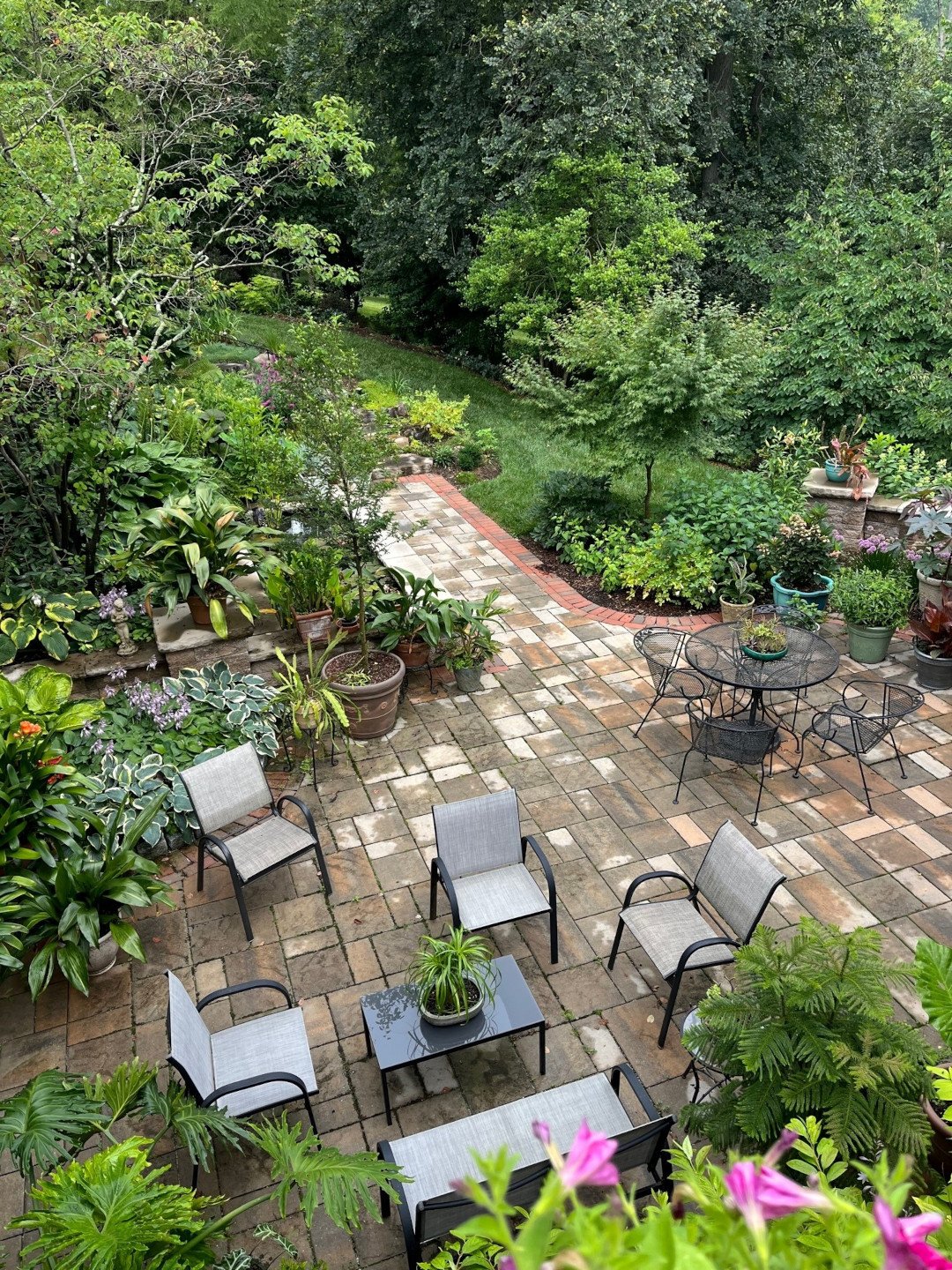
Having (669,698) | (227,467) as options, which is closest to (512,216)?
(227,467)

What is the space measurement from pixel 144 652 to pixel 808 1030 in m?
4.92

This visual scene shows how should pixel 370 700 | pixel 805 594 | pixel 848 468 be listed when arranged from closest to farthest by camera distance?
1. pixel 370 700
2. pixel 805 594
3. pixel 848 468

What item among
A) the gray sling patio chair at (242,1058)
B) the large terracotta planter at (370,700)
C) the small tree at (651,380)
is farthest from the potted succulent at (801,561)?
the gray sling patio chair at (242,1058)

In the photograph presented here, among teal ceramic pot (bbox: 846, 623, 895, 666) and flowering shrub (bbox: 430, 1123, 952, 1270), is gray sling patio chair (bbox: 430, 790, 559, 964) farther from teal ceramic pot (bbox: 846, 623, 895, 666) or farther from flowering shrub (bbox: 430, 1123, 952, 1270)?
teal ceramic pot (bbox: 846, 623, 895, 666)

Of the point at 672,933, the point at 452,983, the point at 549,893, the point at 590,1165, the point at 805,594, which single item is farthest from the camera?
the point at 805,594

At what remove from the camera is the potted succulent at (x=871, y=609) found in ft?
23.4

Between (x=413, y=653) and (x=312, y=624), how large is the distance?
836mm

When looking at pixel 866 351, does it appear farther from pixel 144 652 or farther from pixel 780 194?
pixel 144 652

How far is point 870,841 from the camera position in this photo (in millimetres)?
5422

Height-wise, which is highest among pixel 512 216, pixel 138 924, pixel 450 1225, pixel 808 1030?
Result: pixel 512 216

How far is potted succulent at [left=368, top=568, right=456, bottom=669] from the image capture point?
675cm

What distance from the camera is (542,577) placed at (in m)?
8.82

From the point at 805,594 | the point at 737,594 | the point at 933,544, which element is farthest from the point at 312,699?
the point at 933,544

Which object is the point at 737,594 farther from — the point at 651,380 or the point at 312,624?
the point at 312,624
